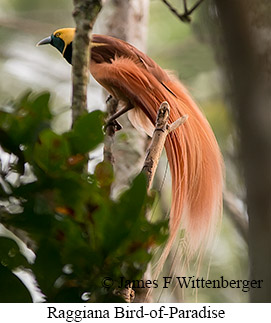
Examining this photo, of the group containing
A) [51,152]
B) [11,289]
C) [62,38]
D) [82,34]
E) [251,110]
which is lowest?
[11,289]

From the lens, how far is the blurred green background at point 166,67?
116 cm

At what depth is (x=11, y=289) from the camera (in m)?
0.57

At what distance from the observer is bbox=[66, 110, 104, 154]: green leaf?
24.0 inches

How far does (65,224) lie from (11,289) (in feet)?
0.31

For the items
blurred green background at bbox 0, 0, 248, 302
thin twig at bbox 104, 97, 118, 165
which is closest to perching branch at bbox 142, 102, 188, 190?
thin twig at bbox 104, 97, 118, 165

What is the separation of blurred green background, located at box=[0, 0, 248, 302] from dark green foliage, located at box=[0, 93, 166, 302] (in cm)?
44

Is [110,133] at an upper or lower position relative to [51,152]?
upper

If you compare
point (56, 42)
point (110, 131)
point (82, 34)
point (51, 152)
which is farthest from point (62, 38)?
point (51, 152)

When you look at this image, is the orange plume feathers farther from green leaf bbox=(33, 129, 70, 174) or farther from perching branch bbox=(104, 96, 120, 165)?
green leaf bbox=(33, 129, 70, 174)

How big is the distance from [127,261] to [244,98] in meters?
0.25

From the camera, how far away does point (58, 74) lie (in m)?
1.46

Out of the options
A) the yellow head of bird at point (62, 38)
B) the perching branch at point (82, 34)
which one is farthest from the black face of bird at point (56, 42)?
the perching branch at point (82, 34)

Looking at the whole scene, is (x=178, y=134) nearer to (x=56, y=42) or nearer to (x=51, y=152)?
(x=56, y=42)

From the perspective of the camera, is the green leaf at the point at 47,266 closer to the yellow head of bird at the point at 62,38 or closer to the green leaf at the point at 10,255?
the green leaf at the point at 10,255
